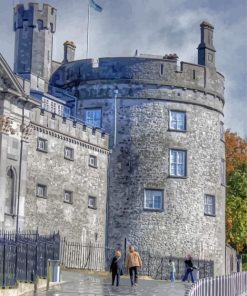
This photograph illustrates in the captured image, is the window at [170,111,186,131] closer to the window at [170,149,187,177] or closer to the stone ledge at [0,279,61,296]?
the window at [170,149,187,177]

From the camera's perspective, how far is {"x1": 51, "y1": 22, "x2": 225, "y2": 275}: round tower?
4694cm

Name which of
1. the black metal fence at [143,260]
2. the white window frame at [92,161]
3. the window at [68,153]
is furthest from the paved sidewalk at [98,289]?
the white window frame at [92,161]

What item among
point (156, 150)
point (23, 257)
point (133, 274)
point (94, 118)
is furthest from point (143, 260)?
point (23, 257)

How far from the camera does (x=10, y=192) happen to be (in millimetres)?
39156

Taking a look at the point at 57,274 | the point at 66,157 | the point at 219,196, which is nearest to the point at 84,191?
the point at 66,157

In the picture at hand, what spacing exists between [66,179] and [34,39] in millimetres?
12885

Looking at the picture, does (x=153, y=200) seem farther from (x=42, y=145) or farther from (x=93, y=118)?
(x=42, y=145)

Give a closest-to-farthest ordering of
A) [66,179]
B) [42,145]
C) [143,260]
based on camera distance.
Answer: [42,145] → [66,179] → [143,260]

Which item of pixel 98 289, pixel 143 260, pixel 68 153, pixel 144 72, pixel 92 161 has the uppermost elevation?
pixel 144 72

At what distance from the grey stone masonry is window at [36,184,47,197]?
0.05 metres

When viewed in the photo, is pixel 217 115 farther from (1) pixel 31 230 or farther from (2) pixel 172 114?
(1) pixel 31 230

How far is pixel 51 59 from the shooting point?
176 ft

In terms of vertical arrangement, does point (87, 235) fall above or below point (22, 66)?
below

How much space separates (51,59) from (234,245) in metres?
21.0
